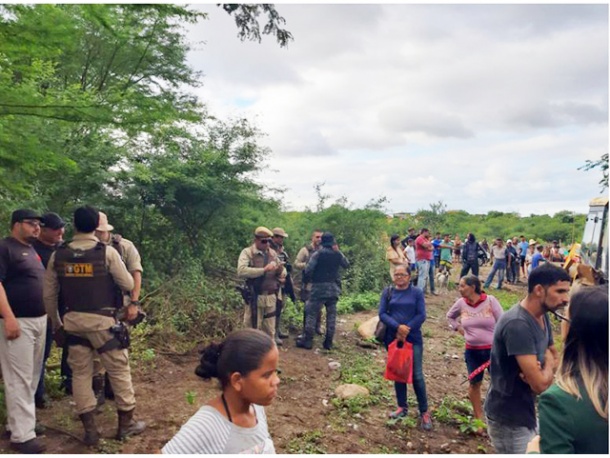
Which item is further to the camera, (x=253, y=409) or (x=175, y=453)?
(x=253, y=409)

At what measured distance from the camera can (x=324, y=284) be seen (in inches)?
299

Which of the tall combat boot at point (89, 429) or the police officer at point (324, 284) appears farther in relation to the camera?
the police officer at point (324, 284)

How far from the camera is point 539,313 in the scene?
282 cm

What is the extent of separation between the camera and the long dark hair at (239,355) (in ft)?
6.84

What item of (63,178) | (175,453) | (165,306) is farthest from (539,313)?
(63,178)

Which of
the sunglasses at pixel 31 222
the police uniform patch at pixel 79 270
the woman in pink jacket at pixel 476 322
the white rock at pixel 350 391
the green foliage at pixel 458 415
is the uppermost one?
the sunglasses at pixel 31 222

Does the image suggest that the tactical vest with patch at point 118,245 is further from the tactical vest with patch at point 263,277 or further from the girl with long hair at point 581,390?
the girl with long hair at point 581,390

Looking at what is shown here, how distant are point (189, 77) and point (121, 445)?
9.89m

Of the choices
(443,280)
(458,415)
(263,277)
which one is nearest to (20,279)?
(263,277)

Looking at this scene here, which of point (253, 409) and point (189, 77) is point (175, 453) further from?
point (189, 77)

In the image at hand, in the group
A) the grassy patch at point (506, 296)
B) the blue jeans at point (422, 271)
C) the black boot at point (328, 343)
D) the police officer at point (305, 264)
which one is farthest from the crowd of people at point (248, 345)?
the grassy patch at point (506, 296)

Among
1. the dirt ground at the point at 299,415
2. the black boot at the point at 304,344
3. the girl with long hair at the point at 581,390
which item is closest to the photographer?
the girl with long hair at the point at 581,390

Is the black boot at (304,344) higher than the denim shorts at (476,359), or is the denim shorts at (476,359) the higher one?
the denim shorts at (476,359)

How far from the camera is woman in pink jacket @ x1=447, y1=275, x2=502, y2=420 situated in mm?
4664
